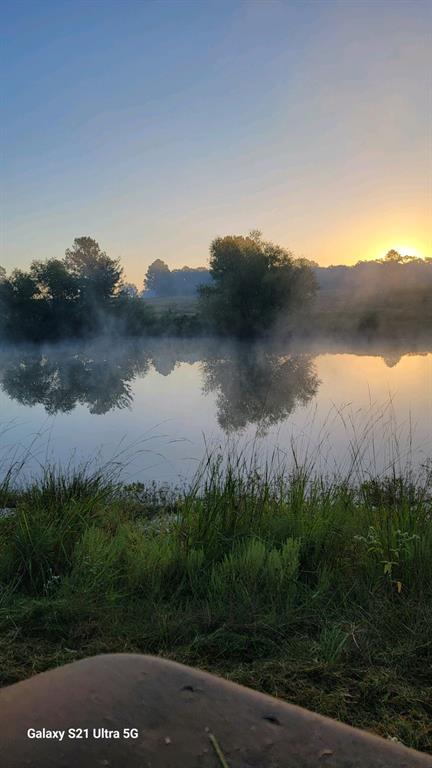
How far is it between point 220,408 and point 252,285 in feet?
94.9

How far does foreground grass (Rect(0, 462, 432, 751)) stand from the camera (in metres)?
2.88

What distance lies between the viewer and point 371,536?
4.10 metres

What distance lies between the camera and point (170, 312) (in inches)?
2202

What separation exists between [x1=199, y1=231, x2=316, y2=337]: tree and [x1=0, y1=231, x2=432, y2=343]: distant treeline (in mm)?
83

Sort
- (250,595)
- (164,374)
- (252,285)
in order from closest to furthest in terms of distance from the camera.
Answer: (250,595) < (164,374) < (252,285)

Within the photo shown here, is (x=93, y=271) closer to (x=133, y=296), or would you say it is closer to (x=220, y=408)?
(x=133, y=296)

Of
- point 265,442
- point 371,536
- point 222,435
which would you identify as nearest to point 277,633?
point 371,536

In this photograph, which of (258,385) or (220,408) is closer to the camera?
(220,408)

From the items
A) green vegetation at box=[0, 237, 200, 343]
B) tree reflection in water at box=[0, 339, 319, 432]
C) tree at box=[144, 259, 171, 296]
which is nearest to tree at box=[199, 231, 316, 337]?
tree reflection in water at box=[0, 339, 319, 432]

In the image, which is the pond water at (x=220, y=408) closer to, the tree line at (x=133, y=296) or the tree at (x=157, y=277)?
the tree line at (x=133, y=296)

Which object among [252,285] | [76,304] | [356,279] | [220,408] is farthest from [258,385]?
[356,279]

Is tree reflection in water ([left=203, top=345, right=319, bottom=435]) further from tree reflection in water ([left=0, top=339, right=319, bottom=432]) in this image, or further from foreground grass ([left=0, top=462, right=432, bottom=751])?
foreground grass ([left=0, top=462, right=432, bottom=751])

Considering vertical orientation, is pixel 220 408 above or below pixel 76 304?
below

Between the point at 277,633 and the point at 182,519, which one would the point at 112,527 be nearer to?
the point at 182,519
